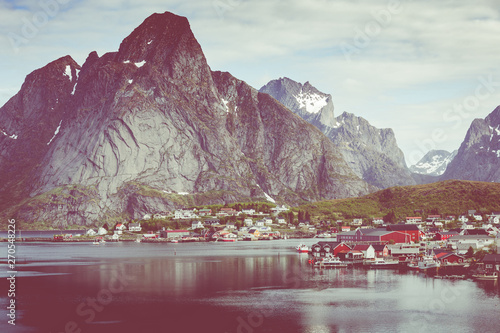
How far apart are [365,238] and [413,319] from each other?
219 feet

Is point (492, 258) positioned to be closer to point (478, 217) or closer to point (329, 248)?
point (329, 248)

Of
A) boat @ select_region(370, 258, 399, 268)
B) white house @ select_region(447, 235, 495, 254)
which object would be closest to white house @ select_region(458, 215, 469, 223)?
white house @ select_region(447, 235, 495, 254)

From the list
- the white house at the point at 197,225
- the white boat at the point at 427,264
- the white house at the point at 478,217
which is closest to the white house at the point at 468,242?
the white boat at the point at 427,264

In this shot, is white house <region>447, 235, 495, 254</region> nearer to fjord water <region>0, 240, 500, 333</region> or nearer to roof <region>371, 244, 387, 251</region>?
roof <region>371, 244, 387, 251</region>

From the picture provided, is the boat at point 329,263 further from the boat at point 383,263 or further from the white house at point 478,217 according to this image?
the white house at point 478,217

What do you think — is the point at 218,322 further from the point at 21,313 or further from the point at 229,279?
the point at 229,279

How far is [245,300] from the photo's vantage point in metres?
59.5

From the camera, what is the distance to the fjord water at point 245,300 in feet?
161

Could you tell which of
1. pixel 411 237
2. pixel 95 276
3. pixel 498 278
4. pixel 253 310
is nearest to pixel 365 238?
pixel 411 237

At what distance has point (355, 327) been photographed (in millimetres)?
47688

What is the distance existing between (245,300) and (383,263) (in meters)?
38.7

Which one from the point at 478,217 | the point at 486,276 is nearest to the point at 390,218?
the point at 478,217

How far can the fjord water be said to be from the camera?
48.9 m

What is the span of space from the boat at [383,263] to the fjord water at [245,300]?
18.7ft
